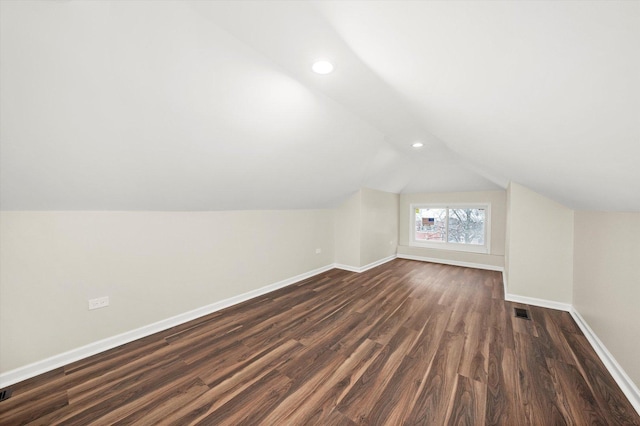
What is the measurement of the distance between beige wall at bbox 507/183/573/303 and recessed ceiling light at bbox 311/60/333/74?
339 centimetres

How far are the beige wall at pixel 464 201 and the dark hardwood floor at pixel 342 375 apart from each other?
2.51m

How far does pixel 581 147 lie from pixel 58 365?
4.10 meters

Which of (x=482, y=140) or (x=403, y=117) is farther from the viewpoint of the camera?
(x=403, y=117)

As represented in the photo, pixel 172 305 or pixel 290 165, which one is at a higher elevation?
pixel 290 165

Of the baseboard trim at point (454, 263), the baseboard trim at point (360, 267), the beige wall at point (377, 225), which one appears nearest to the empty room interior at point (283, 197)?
the baseboard trim at point (360, 267)

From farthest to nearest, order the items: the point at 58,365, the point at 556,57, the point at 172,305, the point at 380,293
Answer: the point at 380,293 < the point at 172,305 < the point at 58,365 < the point at 556,57

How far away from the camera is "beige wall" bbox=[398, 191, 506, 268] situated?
5449 mm

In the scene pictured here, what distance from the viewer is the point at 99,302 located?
2.37 metres

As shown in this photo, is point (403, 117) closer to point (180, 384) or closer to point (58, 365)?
point (180, 384)

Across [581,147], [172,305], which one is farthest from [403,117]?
[172,305]

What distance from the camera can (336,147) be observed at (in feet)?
10.6

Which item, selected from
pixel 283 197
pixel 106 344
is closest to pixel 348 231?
pixel 283 197

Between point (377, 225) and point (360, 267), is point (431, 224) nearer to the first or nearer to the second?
point (377, 225)

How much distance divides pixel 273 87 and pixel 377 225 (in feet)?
14.1
